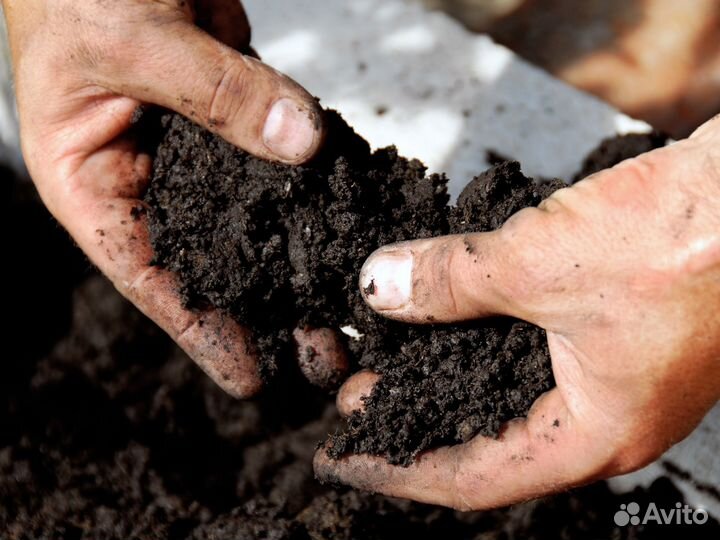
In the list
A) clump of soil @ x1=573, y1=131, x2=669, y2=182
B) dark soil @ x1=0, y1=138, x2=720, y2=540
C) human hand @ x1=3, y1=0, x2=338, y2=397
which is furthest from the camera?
clump of soil @ x1=573, y1=131, x2=669, y2=182

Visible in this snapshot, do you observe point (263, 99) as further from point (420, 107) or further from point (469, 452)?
point (420, 107)

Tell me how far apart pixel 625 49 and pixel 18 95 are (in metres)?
2.54

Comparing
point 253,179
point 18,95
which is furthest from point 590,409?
point 18,95

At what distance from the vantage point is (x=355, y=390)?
5.66ft

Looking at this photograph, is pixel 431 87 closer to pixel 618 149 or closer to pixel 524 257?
pixel 618 149

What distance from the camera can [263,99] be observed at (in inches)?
59.6

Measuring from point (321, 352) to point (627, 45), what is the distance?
2317 millimetres

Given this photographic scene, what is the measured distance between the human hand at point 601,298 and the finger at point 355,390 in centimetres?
26

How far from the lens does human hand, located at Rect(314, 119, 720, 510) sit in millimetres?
1270

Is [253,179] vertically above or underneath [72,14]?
underneath
